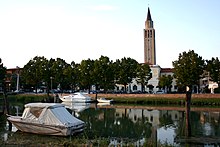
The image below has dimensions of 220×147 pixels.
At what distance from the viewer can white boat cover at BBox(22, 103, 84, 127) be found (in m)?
27.0

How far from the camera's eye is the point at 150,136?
89.5 ft

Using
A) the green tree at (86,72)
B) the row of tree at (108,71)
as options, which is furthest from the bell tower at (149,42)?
the green tree at (86,72)

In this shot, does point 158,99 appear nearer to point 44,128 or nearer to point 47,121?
point 47,121

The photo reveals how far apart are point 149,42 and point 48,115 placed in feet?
451

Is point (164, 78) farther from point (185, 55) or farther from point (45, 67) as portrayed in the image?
point (45, 67)

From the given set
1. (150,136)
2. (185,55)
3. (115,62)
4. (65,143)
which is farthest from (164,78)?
(65,143)

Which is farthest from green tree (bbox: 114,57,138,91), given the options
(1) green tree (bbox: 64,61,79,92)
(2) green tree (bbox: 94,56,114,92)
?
(1) green tree (bbox: 64,61,79,92)

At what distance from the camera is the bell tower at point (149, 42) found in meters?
156

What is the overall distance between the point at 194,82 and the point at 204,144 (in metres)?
52.7

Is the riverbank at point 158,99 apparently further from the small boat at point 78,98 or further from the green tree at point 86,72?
the green tree at point 86,72

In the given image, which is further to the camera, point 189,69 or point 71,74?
point 71,74

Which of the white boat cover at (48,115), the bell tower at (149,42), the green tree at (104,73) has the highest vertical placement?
the bell tower at (149,42)

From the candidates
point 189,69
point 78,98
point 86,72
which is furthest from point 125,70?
point 189,69

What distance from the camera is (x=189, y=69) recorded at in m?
73.5
